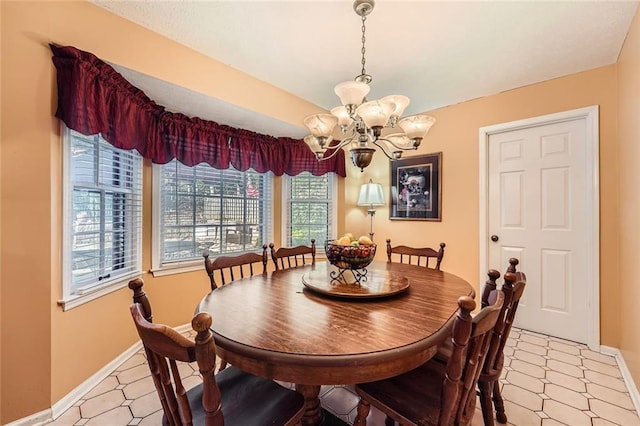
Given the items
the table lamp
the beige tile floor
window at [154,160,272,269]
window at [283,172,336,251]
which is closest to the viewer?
the beige tile floor

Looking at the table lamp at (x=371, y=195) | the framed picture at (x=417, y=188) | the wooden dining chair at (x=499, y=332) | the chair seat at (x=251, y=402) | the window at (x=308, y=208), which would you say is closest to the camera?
the chair seat at (x=251, y=402)

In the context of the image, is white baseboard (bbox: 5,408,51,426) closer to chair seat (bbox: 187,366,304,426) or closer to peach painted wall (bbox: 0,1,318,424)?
peach painted wall (bbox: 0,1,318,424)

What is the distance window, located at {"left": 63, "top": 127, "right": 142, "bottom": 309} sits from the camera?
68.8 inches

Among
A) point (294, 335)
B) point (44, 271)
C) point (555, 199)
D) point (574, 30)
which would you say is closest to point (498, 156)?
point (555, 199)

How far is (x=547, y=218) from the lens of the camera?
8.66 feet

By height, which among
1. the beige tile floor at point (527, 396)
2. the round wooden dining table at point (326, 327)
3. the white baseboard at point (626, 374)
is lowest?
the beige tile floor at point (527, 396)

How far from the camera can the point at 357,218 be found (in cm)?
380

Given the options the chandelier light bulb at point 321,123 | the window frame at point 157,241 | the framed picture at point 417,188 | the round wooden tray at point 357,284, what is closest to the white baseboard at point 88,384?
the window frame at point 157,241

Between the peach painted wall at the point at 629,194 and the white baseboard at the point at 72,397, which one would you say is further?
the peach painted wall at the point at 629,194

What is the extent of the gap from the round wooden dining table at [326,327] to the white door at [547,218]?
1.51 m

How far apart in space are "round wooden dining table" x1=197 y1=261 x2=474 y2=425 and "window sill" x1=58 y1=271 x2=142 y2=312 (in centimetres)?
100

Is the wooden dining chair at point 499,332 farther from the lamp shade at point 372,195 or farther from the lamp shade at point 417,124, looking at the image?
the lamp shade at point 372,195

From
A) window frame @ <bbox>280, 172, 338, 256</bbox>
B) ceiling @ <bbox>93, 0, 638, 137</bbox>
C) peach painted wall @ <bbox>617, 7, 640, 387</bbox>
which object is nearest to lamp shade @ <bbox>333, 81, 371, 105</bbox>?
ceiling @ <bbox>93, 0, 638, 137</bbox>

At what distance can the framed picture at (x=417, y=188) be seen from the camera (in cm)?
323
